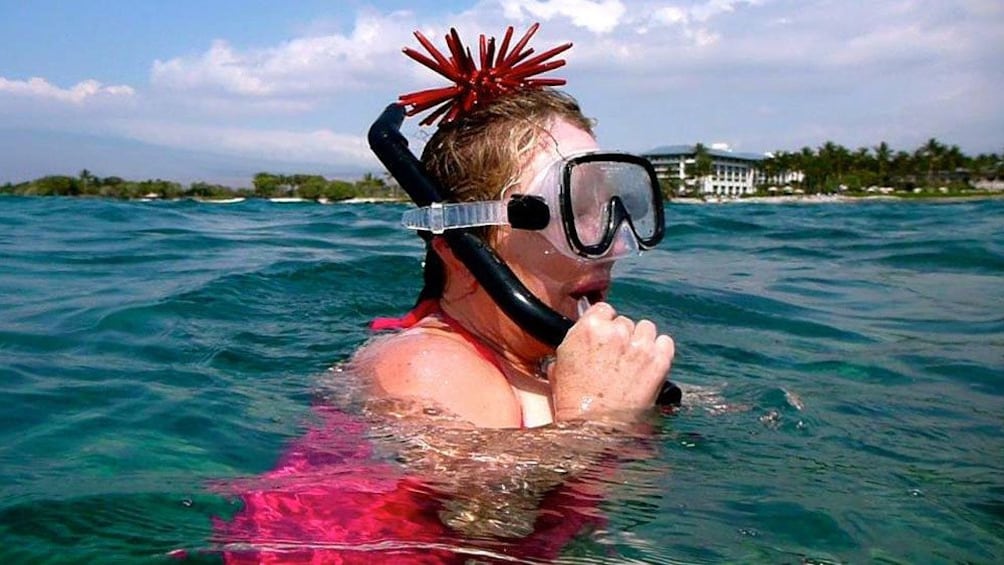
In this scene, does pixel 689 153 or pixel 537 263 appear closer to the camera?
pixel 537 263

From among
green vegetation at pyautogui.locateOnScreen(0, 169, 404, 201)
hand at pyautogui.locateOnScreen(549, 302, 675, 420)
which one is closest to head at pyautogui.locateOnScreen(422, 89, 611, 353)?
hand at pyautogui.locateOnScreen(549, 302, 675, 420)

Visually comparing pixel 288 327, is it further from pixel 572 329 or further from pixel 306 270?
pixel 572 329

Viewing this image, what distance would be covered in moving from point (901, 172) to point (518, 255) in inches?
4719

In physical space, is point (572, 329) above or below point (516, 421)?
above

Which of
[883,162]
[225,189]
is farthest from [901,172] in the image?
[225,189]

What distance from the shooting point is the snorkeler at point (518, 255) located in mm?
2678

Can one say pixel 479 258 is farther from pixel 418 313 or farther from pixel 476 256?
pixel 418 313

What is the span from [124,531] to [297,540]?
40cm

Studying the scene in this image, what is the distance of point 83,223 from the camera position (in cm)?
1186

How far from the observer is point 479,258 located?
2818mm

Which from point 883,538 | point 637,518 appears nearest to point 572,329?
point 637,518

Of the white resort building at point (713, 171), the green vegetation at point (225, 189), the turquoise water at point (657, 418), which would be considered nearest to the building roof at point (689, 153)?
the white resort building at point (713, 171)

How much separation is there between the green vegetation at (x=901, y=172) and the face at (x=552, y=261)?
10985 cm

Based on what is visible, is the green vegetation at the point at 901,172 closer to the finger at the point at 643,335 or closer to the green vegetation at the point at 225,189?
the green vegetation at the point at 225,189
